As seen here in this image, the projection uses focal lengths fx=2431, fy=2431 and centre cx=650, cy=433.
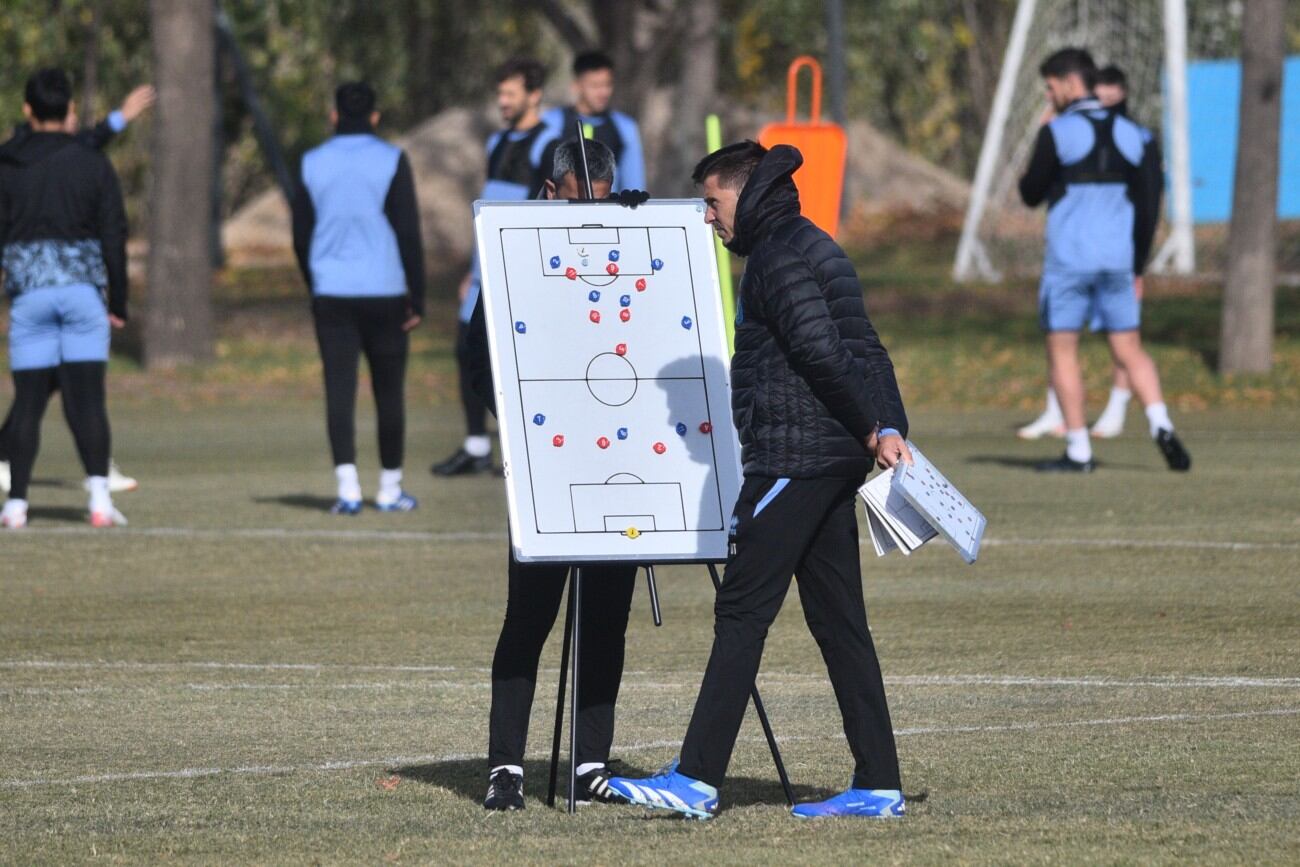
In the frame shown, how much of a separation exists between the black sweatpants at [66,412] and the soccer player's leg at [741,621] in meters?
7.21

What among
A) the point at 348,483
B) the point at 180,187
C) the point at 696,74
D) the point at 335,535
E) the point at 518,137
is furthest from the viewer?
the point at 696,74

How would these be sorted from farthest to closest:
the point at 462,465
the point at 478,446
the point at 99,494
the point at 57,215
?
the point at 462,465
the point at 478,446
the point at 99,494
the point at 57,215

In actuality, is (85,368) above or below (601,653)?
below

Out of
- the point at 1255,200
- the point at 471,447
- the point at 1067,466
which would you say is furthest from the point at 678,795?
the point at 1255,200

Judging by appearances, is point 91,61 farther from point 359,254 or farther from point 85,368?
point 85,368

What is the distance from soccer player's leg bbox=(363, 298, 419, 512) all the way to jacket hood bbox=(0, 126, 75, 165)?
6.37 ft

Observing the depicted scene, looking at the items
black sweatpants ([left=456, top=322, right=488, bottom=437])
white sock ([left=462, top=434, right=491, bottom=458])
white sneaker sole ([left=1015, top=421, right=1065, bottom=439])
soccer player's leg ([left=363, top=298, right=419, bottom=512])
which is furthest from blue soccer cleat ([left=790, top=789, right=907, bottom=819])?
white sneaker sole ([left=1015, top=421, right=1065, bottom=439])

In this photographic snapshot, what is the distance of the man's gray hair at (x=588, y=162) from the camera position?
6609mm

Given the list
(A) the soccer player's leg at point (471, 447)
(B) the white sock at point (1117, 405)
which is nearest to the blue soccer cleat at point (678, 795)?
(A) the soccer player's leg at point (471, 447)

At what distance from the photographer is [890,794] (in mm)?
6238

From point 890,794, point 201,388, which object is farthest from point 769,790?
point 201,388

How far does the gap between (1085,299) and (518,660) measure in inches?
366

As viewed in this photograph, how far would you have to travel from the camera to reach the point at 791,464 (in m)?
6.14

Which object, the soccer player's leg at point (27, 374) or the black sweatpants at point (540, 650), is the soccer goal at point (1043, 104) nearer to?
the soccer player's leg at point (27, 374)
